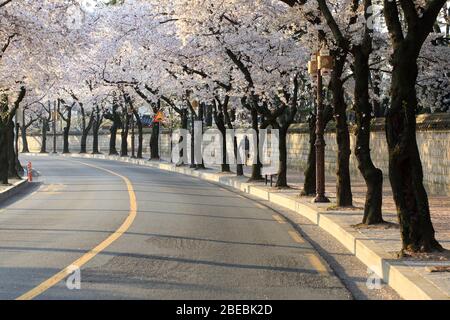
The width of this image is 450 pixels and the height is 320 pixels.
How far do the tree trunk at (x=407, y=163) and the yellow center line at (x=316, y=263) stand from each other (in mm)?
1198

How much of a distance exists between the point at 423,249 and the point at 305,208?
7860mm

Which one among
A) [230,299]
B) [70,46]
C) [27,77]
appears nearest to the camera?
[230,299]

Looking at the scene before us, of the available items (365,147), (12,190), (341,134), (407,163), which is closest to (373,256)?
(407,163)

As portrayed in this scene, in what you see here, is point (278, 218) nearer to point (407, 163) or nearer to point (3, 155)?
point (407, 163)

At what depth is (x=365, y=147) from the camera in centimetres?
1462

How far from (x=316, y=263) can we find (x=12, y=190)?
18.3 metres

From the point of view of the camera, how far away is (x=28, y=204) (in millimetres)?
21000

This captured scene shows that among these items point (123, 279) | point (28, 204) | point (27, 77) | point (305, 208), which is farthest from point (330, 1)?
point (123, 279)

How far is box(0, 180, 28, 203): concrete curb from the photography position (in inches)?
928

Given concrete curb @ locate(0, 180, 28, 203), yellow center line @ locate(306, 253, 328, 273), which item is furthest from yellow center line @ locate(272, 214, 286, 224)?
concrete curb @ locate(0, 180, 28, 203)

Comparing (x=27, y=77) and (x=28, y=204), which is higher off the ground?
(x=27, y=77)

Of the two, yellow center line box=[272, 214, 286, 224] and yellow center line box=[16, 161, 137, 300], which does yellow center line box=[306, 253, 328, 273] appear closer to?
yellow center line box=[16, 161, 137, 300]
